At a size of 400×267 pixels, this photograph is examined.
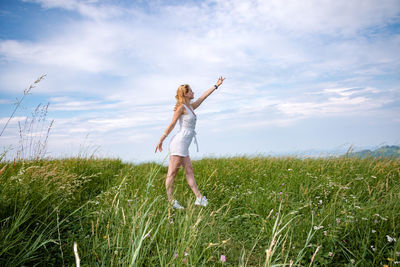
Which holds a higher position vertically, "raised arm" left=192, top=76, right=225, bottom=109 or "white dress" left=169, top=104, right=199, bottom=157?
"raised arm" left=192, top=76, right=225, bottom=109

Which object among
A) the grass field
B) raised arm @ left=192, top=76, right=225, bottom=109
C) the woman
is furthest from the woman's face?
the grass field

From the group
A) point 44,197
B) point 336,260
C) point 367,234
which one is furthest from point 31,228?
point 367,234

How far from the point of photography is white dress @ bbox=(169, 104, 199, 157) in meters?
5.88

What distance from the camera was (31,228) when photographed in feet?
11.9

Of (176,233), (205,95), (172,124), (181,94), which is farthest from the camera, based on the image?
(205,95)

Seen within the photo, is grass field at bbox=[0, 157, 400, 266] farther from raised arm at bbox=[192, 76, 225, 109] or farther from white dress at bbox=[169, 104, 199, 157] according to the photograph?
raised arm at bbox=[192, 76, 225, 109]

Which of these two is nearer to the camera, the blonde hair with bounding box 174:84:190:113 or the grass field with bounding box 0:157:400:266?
the grass field with bounding box 0:157:400:266

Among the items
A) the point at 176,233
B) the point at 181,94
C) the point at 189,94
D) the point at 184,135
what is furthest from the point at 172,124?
the point at 176,233

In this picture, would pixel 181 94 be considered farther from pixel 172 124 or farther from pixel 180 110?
pixel 172 124

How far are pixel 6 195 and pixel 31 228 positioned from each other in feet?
1.87

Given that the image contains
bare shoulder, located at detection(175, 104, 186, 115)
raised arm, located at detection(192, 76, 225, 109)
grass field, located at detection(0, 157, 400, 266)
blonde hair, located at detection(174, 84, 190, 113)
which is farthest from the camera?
raised arm, located at detection(192, 76, 225, 109)

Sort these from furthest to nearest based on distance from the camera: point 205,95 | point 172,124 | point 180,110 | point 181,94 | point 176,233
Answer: point 205,95 → point 181,94 → point 180,110 → point 172,124 → point 176,233

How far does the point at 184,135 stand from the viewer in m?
5.94

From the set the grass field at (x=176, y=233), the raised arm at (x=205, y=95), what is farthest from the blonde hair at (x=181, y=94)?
the grass field at (x=176, y=233)
